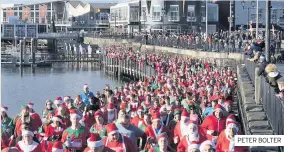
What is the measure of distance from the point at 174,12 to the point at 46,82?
31738 millimetres

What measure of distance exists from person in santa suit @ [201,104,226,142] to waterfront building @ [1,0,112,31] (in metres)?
128

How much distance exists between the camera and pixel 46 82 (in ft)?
210

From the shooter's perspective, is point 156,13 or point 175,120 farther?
point 156,13

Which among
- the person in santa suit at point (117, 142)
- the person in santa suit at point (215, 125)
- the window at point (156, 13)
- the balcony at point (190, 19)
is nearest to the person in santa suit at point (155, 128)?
the person in santa suit at point (215, 125)

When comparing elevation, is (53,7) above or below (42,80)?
above

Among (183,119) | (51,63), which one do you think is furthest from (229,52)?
(51,63)

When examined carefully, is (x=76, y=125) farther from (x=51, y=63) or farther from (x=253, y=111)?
(x=51, y=63)

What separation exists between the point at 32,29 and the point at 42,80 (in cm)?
4650

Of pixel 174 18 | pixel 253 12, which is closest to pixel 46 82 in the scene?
pixel 253 12

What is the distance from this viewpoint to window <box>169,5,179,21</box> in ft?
298

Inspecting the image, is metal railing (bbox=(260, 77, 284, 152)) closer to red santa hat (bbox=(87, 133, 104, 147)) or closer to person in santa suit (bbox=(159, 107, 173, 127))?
person in santa suit (bbox=(159, 107, 173, 127))

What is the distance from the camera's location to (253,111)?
1545cm

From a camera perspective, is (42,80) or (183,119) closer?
(183,119)

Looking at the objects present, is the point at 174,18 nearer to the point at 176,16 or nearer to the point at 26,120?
the point at 176,16
